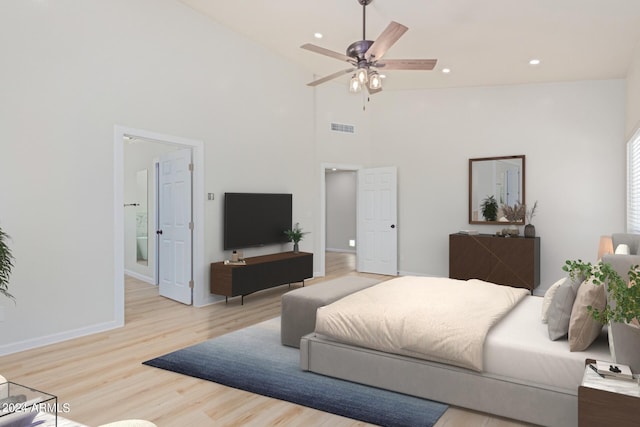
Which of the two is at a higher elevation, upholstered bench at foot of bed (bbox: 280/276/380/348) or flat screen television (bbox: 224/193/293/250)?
flat screen television (bbox: 224/193/293/250)

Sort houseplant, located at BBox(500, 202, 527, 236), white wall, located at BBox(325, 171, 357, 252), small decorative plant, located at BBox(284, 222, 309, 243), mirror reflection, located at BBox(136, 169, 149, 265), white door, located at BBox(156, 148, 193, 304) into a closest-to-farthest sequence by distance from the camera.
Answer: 1. white door, located at BBox(156, 148, 193, 304)
2. houseplant, located at BBox(500, 202, 527, 236)
3. small decorative plant, located at BBox(284, 222, 309, 243)
4. mirror reflection, located at BBox(136, 169, 149, 265)
5. white wall, located at BBox(325, 171, 357, 252)

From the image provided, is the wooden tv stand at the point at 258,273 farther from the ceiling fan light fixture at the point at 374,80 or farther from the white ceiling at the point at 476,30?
the white ceiling at the point at 476,30

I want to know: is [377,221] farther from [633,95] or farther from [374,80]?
[374,80]

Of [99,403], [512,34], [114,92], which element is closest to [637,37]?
[512,34]

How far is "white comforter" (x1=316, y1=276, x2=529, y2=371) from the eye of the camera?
8.69ft

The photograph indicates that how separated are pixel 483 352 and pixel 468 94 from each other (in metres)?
5.44

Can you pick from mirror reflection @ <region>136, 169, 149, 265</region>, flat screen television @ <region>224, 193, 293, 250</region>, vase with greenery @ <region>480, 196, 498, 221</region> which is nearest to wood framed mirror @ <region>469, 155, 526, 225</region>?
vase with greenery @ <region>480, 196, 498, 221</region>

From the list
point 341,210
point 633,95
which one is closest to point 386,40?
point 633,95

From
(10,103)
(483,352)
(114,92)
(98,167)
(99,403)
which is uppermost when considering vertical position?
(114,92)

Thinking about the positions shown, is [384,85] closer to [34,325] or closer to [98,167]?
[98,167]

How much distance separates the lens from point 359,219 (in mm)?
8062

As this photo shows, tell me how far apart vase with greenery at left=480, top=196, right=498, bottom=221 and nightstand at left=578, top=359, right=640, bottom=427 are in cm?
516

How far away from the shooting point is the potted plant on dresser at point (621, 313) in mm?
1792

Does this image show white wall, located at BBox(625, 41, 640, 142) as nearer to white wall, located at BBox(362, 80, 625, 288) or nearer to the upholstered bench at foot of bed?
white wall, located at BBox(362, 80, 625, 288)
